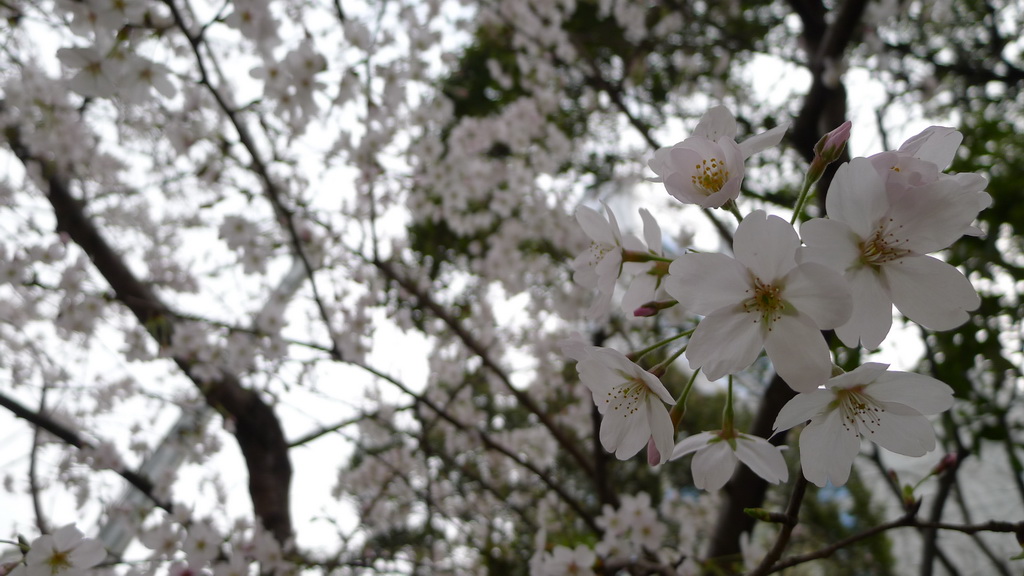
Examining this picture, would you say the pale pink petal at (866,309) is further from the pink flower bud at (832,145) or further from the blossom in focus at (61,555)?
the blossom in focus at (61,555)

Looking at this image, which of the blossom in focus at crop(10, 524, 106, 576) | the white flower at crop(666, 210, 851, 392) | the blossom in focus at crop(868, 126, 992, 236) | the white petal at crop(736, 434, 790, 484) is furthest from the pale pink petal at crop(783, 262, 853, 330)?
the blossom in focus at crop(10, 524, 106, 576)

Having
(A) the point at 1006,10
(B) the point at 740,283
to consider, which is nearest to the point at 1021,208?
(B) the point at 740,283

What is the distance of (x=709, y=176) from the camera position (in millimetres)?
628

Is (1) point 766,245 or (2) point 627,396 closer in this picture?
(1) point 766,245

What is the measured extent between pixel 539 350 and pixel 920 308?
3.14 meters

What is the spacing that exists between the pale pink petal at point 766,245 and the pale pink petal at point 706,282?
0.01 metres

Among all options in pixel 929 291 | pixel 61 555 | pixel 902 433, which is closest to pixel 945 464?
pixel 902 433

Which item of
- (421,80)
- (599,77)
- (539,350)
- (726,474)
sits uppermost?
(421,80)

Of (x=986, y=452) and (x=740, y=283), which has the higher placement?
(x=986, y=452)

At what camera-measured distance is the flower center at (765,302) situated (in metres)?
0.52

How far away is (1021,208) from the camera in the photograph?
5.32ft

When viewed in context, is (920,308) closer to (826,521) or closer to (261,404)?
(261,404)

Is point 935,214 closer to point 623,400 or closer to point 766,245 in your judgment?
point 766,245

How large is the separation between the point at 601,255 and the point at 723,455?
0.94 ft
